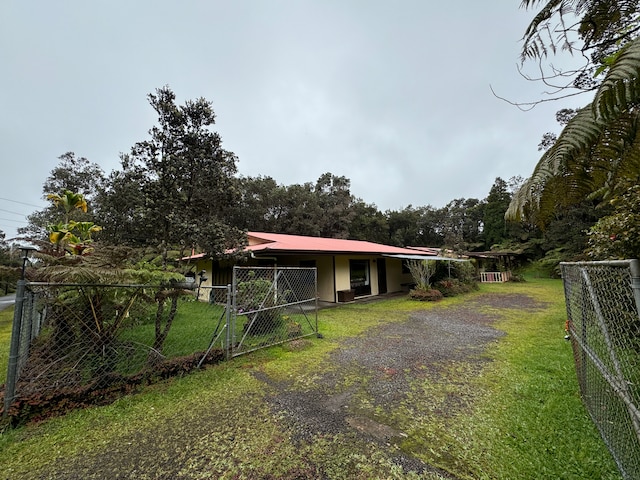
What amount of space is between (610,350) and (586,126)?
5.91 ft

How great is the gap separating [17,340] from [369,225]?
32646 mm

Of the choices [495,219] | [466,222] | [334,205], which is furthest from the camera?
[466,222]

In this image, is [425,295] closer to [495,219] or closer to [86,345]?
[86,345]

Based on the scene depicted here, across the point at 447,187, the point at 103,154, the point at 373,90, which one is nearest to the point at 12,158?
the point at 103,154

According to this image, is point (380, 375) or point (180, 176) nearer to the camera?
point (380, 375)

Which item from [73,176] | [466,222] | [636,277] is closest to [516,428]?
[636,277]

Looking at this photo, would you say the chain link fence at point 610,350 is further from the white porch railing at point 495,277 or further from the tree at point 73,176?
the tree at point 73,176

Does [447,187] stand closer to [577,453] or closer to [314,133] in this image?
[314,133]

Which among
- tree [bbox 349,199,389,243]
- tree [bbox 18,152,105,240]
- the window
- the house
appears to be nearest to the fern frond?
the house

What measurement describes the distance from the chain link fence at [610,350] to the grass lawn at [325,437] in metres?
0.23

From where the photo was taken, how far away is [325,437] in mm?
2533

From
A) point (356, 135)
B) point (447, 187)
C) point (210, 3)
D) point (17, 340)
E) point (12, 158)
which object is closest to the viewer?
point (17, 340)

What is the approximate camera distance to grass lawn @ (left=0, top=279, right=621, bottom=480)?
2.13m

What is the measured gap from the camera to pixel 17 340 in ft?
9.06
